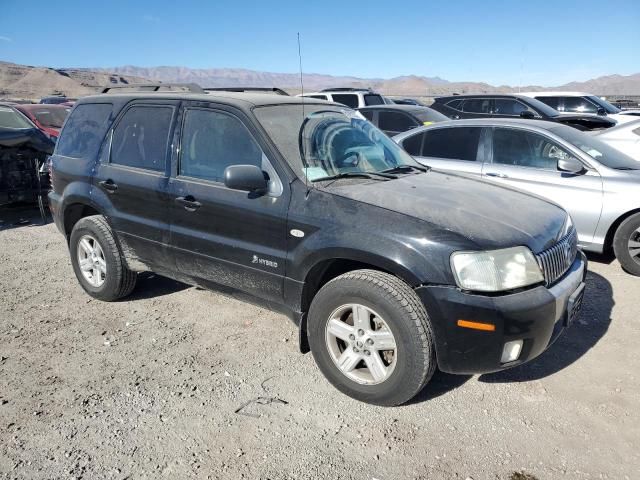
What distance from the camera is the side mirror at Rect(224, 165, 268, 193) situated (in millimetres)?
3121

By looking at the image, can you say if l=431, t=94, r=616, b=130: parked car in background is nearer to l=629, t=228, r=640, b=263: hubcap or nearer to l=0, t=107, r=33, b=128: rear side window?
l=629, t=228, r=640, b=263: hubcap

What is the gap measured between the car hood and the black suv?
0.01 m

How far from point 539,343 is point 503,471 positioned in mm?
719

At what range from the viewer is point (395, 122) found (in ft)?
33.8

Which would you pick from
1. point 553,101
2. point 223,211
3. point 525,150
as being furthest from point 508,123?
point 553,101

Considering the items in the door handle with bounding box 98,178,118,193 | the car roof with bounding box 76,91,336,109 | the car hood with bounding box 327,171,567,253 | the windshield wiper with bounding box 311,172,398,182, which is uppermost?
the car roof with bounding box 76,91,336,109

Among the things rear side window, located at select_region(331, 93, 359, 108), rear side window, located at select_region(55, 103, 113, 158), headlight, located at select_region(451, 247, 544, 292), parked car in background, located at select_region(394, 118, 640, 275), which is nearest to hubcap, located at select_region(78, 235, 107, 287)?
rear side window, located at select_region(55, 103, 113, 158)

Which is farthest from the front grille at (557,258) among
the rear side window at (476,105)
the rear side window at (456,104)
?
the rear side window at (456,104)

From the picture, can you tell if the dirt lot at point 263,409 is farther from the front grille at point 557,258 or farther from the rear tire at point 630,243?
the rear tire at point 630,243

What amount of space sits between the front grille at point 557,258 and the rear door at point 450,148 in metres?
2.91

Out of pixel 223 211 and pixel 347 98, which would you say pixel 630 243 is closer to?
pixel 223 211

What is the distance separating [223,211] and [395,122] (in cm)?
755

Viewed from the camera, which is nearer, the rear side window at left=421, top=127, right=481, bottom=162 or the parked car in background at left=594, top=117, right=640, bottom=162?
the rear side window at left=421, top=127, right=481, bottom=162

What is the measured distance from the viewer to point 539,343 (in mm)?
2771
